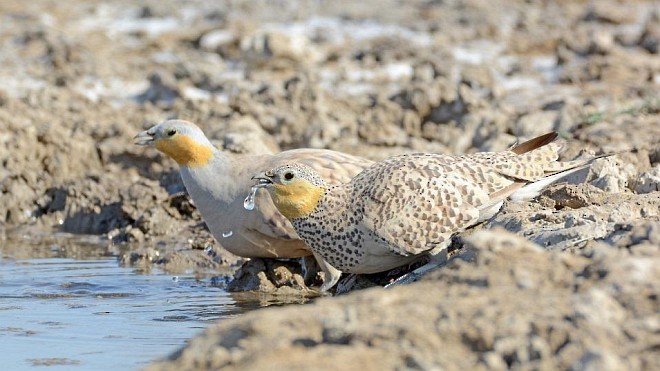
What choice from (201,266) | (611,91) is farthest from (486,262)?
(611,91)

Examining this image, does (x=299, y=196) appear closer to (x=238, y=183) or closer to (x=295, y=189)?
(x=295, y=189)

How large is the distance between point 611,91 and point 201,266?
5285 mm

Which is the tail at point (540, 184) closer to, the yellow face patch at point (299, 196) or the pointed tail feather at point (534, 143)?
the pointed tail feather at point (534, 143)

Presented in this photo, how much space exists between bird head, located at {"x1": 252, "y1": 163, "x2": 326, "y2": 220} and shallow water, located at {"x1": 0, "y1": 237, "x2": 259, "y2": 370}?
2.57 ft

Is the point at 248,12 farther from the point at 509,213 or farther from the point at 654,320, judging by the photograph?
the point at 654,320

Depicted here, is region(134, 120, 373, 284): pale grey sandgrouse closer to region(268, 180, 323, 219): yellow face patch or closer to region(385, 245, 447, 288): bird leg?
region(268, 180, 323, 219): yellow face patch

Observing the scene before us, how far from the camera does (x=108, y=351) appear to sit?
5.93 m

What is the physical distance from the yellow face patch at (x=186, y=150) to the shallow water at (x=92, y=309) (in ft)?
2.63

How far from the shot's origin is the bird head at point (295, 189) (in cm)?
646

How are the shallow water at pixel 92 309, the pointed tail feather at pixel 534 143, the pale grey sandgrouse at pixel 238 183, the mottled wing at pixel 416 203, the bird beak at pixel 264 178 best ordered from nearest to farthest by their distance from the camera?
the shallow water at pixel 92 309
the mottled wing at pixel 416 203
the bird beak at pixel 264 178
the pointed tail feather at pixel 534 143
the pale grey sandgrouse at pixel 238 183

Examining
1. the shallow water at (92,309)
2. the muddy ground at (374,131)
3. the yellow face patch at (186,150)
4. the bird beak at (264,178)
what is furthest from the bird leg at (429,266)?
the yellow face patch at (186,150)

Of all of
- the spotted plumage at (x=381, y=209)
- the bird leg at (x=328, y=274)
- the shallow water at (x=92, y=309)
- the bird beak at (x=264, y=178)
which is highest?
the bird beak at (x=264, y=178)

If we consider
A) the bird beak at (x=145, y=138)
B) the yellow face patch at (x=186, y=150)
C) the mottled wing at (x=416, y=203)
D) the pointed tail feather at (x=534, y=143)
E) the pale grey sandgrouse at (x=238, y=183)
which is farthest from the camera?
the bird beak at (x=145, y=138)

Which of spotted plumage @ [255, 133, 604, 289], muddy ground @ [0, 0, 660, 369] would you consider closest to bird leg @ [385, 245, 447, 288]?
spotted plumage @ [255, 133, 604, 289]
